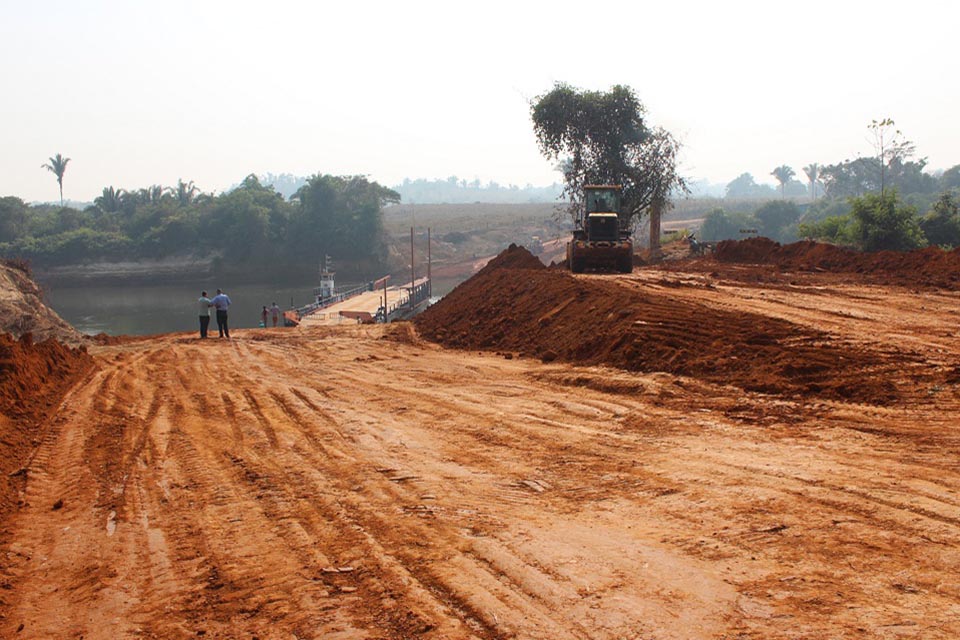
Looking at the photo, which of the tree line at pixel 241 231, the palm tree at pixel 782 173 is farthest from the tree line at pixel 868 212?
the tree line at pixel 241 231

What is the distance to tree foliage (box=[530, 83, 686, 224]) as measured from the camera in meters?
38.7

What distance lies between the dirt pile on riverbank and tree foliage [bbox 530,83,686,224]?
2539 cm

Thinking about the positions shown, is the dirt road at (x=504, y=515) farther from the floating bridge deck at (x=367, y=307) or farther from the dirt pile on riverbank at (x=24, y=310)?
the floating bridge deck at (x=367, y=307)

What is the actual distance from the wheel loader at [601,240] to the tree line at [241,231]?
6185 centimetres

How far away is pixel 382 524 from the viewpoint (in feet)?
18.7

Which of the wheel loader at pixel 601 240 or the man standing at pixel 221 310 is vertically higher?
the wheel loader at pixel 601 240

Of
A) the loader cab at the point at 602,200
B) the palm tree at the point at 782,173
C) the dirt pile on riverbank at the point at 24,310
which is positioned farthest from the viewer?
the palm tree at the point at 782,173

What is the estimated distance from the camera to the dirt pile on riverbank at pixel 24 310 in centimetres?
1778

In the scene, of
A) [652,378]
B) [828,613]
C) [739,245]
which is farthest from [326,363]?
[739,245]

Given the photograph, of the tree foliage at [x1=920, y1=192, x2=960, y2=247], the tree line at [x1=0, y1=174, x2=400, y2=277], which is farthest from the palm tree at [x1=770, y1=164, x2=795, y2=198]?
the tree foliage at [x1=920, y1=192, x2=960, y2=247]

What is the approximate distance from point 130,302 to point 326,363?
59096 mm

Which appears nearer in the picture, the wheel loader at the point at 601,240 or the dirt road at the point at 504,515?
the dirt road at the point at 504,515

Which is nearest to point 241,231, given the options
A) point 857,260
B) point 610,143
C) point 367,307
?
point 367,307

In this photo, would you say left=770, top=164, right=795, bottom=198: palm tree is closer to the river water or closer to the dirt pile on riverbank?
→ the river water
